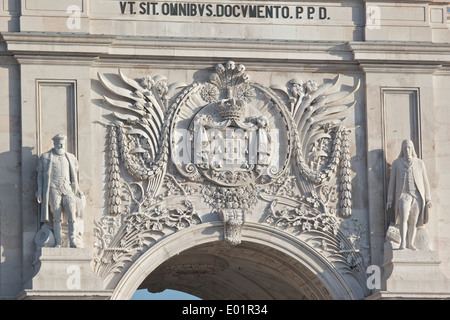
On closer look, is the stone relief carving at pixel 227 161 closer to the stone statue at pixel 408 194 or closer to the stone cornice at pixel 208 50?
the stone cornice at pixel 208 50

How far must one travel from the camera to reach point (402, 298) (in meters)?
30.0

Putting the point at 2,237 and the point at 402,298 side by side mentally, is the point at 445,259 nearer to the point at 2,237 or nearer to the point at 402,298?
the point at 402,298

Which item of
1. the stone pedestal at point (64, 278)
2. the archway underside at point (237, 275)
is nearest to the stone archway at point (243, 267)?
the archway underside at point (237, 275)

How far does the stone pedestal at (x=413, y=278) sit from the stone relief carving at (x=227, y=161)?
3.04 feet

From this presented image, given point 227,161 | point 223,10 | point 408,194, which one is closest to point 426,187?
point 408,194

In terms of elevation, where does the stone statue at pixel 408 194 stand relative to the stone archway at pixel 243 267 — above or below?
above

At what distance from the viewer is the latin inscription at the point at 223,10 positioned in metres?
31.0

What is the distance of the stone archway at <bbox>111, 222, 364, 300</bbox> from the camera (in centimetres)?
3041

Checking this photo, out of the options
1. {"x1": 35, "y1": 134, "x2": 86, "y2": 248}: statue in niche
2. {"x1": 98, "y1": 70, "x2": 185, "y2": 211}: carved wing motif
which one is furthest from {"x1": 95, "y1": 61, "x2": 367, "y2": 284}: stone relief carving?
{"x1": 35, "y1": 134, "x2": 86, "y2": 248}: statue in niche

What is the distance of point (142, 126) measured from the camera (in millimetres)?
30656

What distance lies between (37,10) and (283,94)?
4.77 m

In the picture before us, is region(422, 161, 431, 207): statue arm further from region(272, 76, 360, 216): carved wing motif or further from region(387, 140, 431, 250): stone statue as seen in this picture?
region(272, 76, 360, 216): carved wing motif

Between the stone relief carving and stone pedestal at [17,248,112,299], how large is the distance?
0.83 meters
